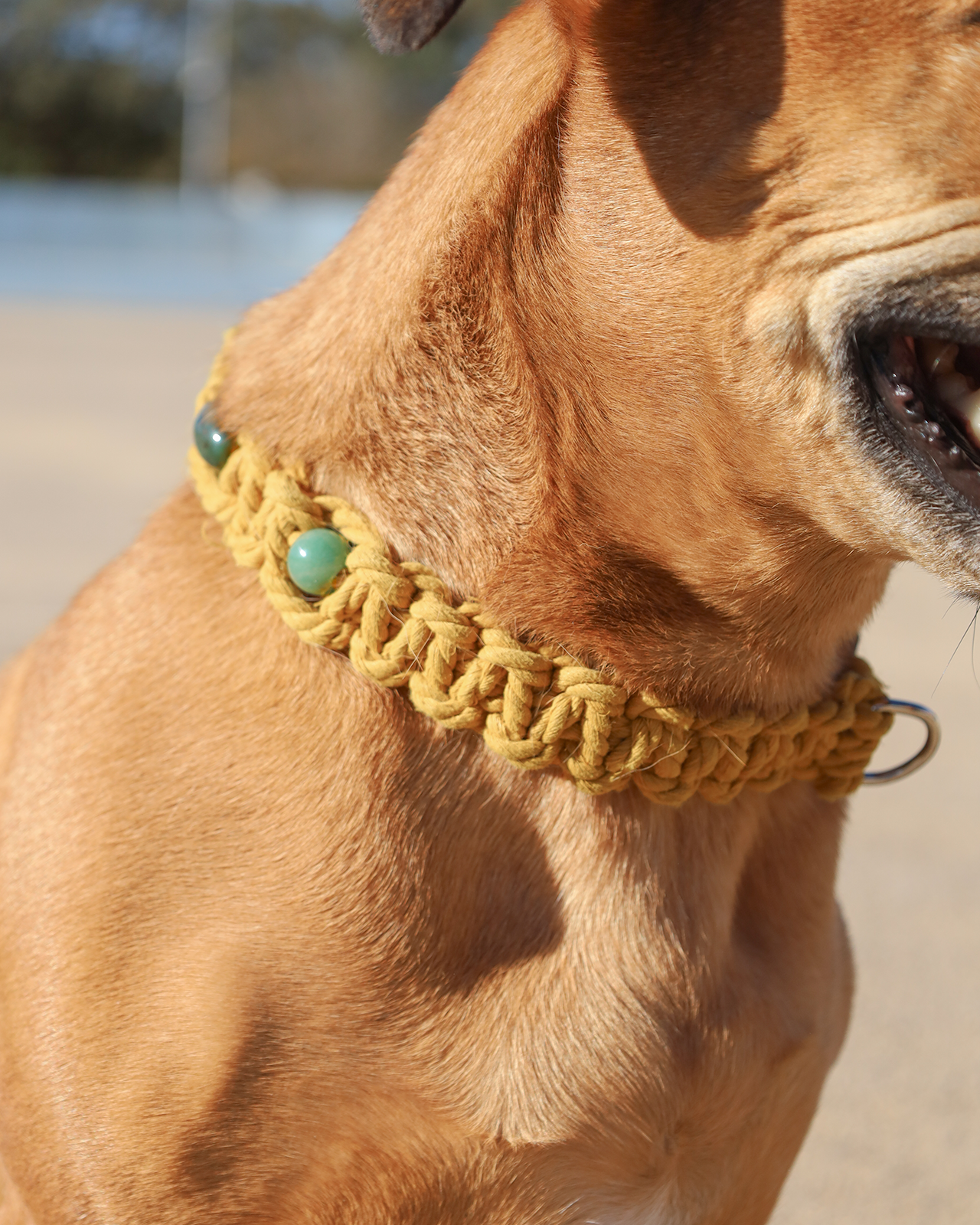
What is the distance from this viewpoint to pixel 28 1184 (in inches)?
68.6

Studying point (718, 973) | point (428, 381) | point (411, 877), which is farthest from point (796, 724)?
point (428, 381)

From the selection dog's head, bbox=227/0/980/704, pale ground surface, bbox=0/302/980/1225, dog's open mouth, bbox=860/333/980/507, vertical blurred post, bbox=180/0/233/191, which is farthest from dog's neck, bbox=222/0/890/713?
vertical blurred post, bbox=180/0/233/191

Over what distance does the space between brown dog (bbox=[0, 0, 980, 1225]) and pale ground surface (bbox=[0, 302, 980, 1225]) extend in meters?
0.66

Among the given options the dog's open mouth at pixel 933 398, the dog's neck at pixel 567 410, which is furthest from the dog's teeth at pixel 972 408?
the dog's neck at pixel 567 410

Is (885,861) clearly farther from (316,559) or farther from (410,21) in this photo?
(410,21)

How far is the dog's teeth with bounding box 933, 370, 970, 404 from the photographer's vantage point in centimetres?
162

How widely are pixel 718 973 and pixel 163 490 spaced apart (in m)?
6.69

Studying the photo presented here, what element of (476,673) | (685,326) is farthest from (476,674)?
(685,326)

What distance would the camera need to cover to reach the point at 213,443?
187cm

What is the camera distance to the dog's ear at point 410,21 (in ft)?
4.67

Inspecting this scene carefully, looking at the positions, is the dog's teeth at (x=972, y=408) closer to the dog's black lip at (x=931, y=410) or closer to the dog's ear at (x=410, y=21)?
the dog's black lip at (x=931, y=410)

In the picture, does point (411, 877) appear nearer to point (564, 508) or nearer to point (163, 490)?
point (564, 508)

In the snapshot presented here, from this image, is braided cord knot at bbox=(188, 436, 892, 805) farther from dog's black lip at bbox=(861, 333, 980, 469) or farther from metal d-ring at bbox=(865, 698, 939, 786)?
dog's black lip at bbox=(861, 333, 980, 469)

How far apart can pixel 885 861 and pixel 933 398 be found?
305 cm
